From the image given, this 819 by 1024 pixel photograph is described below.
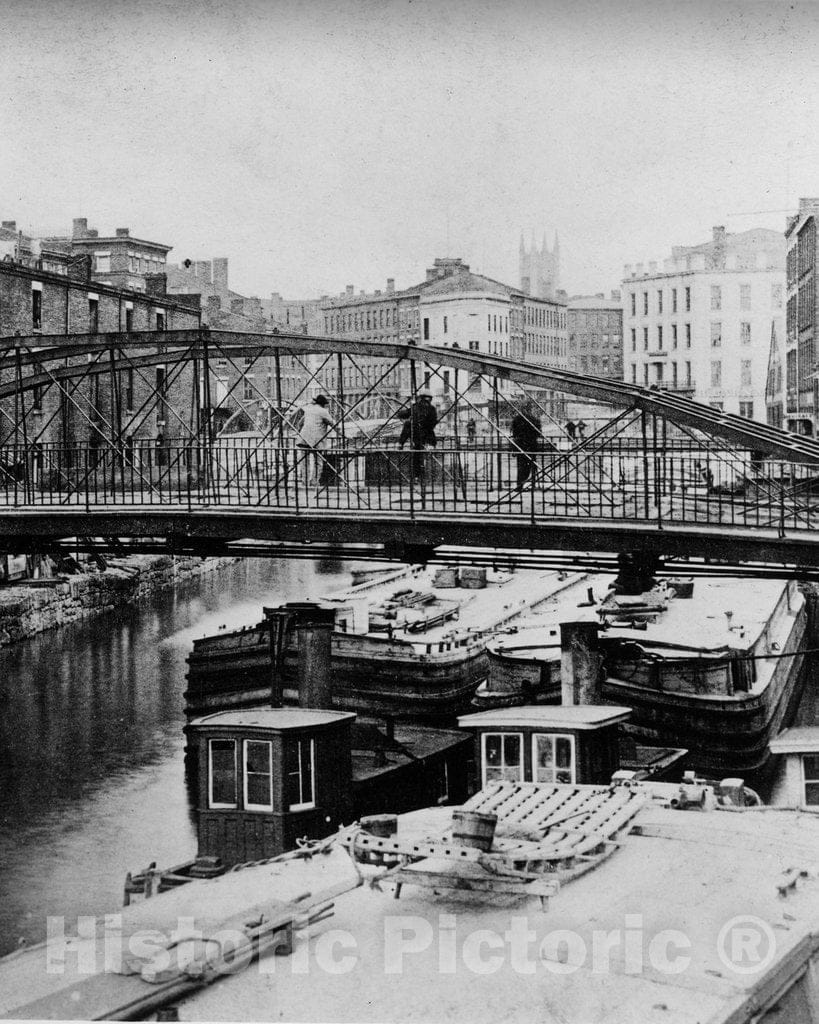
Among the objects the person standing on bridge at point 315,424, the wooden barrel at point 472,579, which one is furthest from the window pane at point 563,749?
the wooden barrel at point 472,579

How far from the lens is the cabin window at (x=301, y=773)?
18578 mm

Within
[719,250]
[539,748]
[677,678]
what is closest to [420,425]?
[539,748]

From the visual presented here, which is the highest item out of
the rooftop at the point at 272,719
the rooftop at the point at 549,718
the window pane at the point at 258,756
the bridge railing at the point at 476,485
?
the bridge railing at the point at 476,485

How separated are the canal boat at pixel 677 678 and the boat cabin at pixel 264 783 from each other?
567cm

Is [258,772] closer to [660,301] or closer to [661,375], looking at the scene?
[660,301]

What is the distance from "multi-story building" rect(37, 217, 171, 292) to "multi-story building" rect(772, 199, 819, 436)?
101 ft

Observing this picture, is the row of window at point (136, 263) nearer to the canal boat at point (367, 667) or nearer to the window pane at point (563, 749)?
the canal boat at point (367, 667)

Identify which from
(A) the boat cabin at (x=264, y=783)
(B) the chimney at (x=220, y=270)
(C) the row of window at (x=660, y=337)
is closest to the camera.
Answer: (A) the boat cabin at (x=264, y=783)

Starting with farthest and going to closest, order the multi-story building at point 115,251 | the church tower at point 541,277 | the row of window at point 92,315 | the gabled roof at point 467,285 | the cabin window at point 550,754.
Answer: the church tower at point 541,277
the multi-story building at point 115,251
the gabled roof at point 467,285
the row of window at point 92,315
the cabin window at point 550,754

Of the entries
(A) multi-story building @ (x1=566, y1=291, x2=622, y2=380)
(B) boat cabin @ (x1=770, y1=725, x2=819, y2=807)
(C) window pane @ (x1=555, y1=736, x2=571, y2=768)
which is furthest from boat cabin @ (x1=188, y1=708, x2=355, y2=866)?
(A) multi-story building @ (x1=566, y1=291, x2=622, y2=380)

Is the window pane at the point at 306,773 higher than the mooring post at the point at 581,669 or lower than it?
lower

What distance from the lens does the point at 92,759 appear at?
91.1 ft

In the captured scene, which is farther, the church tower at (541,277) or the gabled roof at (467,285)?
the church tower at (541,277)

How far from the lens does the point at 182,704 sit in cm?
3284
